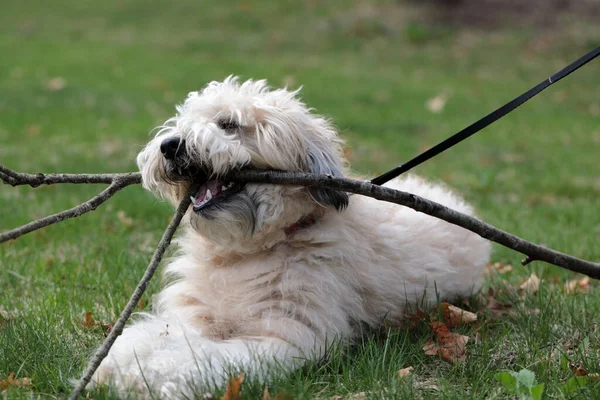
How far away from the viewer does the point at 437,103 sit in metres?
13.3

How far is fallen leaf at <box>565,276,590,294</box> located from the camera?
4637mm

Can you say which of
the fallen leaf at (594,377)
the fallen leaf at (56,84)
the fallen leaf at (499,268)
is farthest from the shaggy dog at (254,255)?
the fallen leaf at (56,84)

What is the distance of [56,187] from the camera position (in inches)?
303

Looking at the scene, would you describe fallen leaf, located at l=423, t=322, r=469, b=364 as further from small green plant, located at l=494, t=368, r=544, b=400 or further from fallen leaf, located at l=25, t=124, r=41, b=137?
fallen leaf, located at l=25, t=124, r=41, b=137

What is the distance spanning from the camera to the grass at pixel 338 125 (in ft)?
10.9

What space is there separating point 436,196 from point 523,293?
831 millimetres

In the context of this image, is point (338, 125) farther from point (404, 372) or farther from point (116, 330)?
point (116, 330)

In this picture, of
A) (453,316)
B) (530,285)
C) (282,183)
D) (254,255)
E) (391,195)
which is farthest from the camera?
(530,285)

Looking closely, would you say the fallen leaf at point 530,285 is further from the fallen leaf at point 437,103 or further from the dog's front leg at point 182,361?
the fallen leaf at point 437,103

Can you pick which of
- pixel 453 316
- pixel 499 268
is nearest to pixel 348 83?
pixel 499 268

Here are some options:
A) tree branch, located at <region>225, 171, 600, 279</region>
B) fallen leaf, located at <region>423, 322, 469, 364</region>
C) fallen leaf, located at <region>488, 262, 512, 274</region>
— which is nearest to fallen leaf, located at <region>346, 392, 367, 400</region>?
fallen leaf, located at <region>423, 322, 469, 364</region>

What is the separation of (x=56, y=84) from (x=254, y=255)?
11.6m

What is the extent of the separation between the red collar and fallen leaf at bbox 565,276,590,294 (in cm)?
199

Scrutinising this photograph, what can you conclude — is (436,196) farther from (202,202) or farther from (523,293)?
(202,202)
